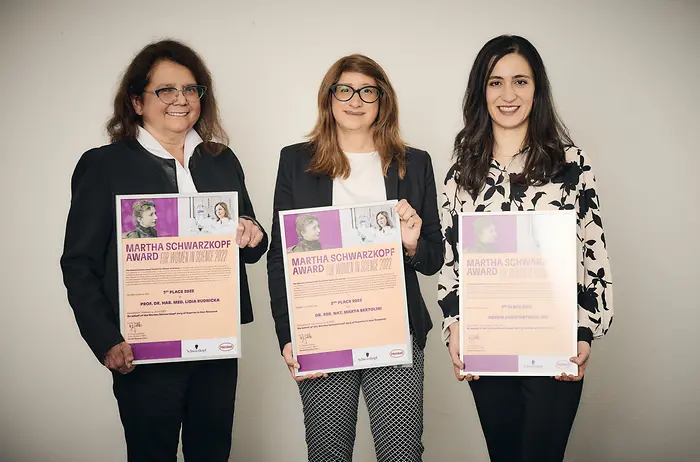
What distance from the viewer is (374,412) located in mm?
2029

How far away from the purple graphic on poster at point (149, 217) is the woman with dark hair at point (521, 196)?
0.93 meters

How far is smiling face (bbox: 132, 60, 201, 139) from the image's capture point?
2.08 metres

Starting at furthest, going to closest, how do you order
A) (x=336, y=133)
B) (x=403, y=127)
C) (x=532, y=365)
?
1. (x=403, y=127)
2. (x=336, y=133)
3. (x=532, y=365)

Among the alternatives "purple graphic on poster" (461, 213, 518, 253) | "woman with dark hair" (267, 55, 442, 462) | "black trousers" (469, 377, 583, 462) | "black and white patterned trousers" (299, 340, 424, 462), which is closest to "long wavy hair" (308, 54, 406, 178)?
"woman with dark hair" (267, 55, 442, 462)

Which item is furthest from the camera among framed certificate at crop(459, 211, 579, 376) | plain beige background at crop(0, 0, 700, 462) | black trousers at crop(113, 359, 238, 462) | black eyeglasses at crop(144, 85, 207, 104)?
plain beige background at crop(0, 0, 700, 462)

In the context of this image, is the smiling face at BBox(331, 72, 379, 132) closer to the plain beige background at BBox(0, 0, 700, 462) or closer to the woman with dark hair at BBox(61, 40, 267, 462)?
the woman with dark hair at BBox(61, 40, 267, 462)

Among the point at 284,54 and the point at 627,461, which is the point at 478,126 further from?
the point at 627,461

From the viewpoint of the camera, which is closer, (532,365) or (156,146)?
(532,365)

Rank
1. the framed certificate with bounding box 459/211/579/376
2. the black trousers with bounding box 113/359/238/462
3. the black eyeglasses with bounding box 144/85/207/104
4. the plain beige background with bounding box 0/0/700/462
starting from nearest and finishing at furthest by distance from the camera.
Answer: the framed certificate with bounding box 459/211/579/376 → the black trousers with bounding box 113/359/238/462 → the black eyeglasses with bounding box 144/85/207/104 → the plain beige background with bounding box 0/0/700/462

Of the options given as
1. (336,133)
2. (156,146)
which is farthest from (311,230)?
(156,146)

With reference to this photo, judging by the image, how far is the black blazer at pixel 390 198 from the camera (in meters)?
2.02

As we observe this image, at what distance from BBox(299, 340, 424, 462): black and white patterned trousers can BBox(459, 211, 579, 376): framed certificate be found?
A: 0.76 feet

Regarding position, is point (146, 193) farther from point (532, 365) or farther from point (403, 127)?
point (403, 127)

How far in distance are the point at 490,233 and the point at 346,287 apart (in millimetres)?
499
